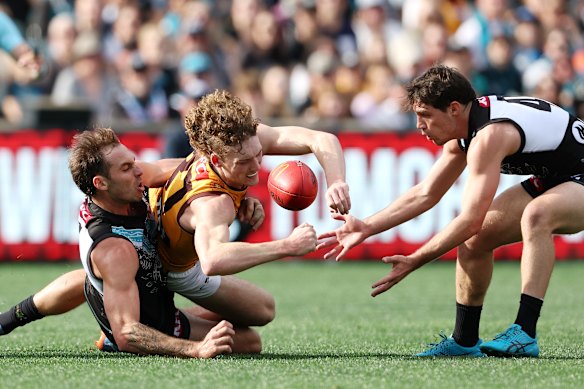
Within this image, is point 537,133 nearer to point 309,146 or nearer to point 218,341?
point 309,146

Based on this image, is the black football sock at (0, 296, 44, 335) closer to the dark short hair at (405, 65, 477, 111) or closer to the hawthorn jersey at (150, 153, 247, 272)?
the hawthorn jersey at (150, 153, 247, 272)

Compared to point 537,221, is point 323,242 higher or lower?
lower

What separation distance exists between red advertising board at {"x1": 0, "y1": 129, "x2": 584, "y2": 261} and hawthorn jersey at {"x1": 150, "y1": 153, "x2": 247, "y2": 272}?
6005 mm

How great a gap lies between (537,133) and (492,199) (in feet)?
1.47

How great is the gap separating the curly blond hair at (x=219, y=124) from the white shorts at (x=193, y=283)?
2.96 feet

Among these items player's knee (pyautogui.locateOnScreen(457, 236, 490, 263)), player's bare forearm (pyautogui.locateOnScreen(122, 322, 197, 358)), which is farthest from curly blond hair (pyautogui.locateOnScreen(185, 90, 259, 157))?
player's knee (pyautogui.locateOnScreen(457, 236, 490, 263))

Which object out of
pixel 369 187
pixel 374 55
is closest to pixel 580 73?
pixel 374 55

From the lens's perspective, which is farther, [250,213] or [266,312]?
[266,312]

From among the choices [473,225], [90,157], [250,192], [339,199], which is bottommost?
[250,192]

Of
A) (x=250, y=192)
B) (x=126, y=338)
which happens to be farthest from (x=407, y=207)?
(x=250, y=192)

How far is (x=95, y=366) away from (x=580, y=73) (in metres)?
10.0

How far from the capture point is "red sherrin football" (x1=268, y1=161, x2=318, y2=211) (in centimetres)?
629

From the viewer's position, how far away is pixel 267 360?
615cm

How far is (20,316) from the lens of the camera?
668 centimetres
